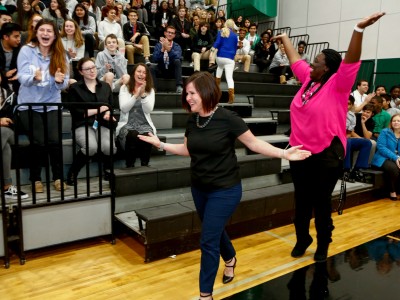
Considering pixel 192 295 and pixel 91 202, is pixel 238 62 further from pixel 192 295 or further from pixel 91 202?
pixel 192 295

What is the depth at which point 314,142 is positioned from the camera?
2.68 m

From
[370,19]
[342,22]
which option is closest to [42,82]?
[370,19]

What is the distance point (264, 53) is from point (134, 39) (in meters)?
3.63

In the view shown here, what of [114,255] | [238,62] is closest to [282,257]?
[114,255]

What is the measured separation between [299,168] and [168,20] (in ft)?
20.3

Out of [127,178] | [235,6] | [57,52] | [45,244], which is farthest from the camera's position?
[235,6]

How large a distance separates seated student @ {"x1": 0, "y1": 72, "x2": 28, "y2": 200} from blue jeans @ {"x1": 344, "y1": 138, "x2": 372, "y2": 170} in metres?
3.78

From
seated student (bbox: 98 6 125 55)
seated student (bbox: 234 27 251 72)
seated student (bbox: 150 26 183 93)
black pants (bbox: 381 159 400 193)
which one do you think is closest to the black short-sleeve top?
seated student (bbox: 150 26 183 93)

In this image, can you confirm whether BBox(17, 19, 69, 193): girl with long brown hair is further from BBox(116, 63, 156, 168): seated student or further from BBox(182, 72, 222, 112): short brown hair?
BBox(182, 72, 222, 112): short brown hair

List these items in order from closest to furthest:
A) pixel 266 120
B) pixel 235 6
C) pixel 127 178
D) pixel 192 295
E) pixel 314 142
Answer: pixel 192 295 → pixel 314 142 → pixel 127 178 → pixel 266 120 → pixel 235 6

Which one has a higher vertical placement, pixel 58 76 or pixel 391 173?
pixel 58 76

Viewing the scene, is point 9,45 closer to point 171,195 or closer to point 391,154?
point 171,195

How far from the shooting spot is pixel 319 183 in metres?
2.76

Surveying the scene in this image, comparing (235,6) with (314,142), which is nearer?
(314,142)
